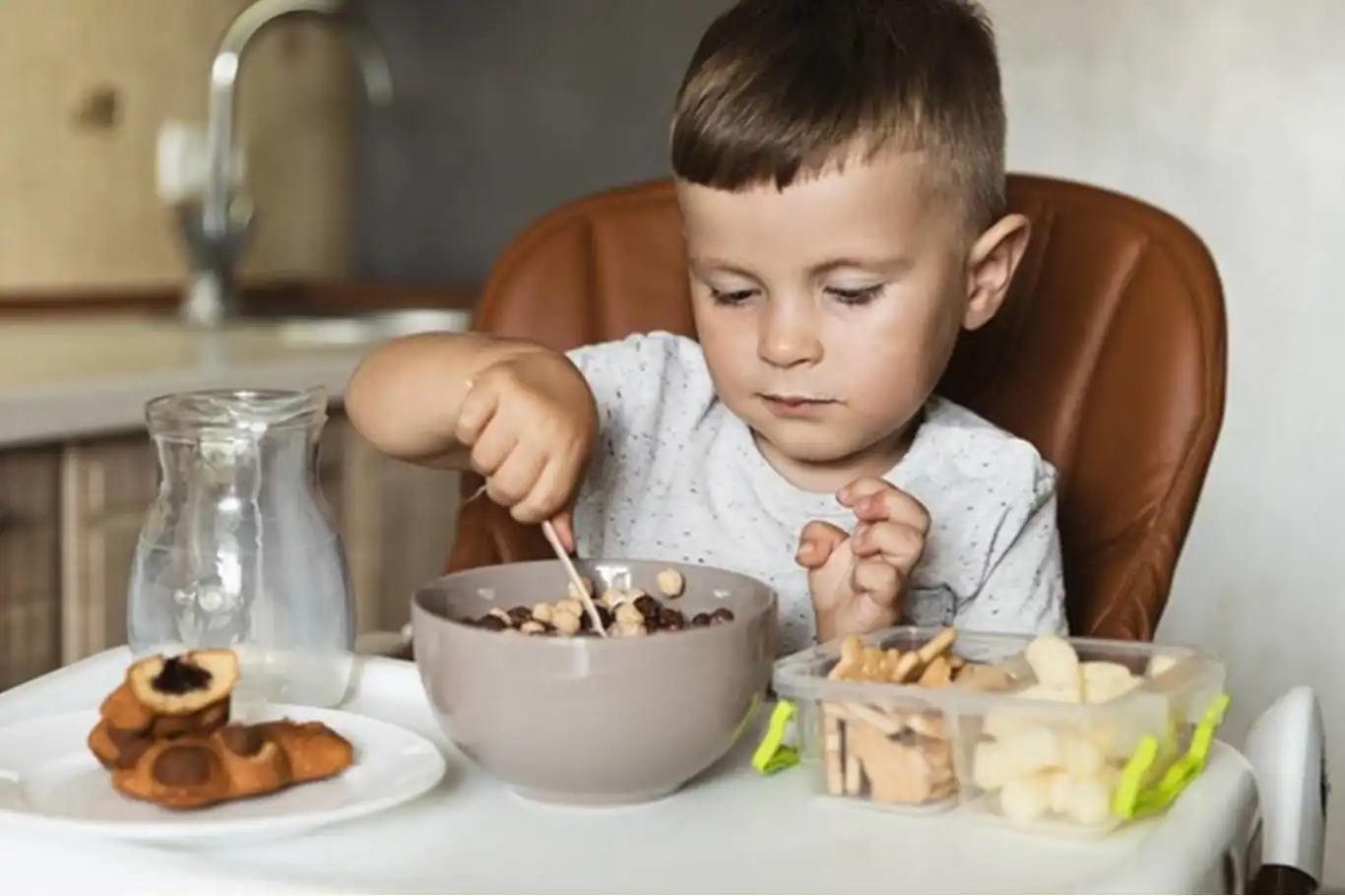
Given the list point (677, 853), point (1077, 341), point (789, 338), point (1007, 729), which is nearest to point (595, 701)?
point (677, 853)

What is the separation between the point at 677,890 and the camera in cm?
69

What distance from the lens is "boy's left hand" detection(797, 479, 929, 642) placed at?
39.5 inches

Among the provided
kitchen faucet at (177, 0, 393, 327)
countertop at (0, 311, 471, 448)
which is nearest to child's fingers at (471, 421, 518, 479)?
countertop at (0, 311, 471, 448)

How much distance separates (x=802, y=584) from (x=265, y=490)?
1.53 ft

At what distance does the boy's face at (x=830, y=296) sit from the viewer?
115cm

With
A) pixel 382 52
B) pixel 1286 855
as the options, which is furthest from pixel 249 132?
pixel 1286 855

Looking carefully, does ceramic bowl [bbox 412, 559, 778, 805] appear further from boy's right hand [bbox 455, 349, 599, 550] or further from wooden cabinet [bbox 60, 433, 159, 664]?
wooden cabinet [bbox 60, 433, 159, 664]

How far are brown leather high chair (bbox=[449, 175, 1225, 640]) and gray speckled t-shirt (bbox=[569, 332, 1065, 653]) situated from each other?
0.06m

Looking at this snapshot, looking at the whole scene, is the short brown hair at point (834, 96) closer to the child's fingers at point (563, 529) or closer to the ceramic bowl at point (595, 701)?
the child's fingers at point (563, 529)

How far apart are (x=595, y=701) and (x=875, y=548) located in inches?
11.6

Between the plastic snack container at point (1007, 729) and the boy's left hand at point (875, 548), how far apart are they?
0.15 meters

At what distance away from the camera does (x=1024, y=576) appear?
1.25 metres

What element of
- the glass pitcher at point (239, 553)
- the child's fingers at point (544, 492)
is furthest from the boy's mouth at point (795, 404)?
the glass pitcher at point (239, 553)

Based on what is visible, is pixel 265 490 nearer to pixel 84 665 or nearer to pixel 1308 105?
pixel 84 665
